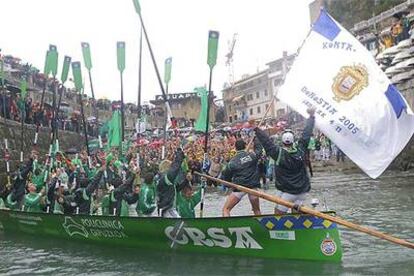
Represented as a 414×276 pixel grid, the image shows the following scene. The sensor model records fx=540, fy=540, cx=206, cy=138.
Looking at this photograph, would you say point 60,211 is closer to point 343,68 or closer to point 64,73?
point 64,73

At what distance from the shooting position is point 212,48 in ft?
40.6

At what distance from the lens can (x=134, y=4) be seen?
46.3ft

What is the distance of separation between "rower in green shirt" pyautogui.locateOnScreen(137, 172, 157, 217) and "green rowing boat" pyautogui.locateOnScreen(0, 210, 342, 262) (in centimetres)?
58

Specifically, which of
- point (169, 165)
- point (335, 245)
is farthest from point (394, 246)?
point (169, 165)

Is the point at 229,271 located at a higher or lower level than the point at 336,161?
lower

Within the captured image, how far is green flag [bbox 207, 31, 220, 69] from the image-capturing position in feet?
40.1

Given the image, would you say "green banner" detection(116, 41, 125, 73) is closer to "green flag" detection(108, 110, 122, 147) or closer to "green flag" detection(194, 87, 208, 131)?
"green flag" detection(194, 87, 208, 131)

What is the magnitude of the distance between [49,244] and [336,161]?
60.3 feet

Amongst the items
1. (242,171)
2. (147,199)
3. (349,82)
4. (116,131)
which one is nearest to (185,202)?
(147,199)

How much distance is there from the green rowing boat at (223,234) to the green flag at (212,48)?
13.0 ft

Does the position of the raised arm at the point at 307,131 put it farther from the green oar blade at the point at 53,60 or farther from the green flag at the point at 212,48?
the green oar blade at the point at 53,60

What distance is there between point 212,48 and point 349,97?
13.4ft

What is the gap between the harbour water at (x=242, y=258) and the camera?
28.3 feet

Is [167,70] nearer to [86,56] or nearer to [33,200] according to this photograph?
[86,56]
